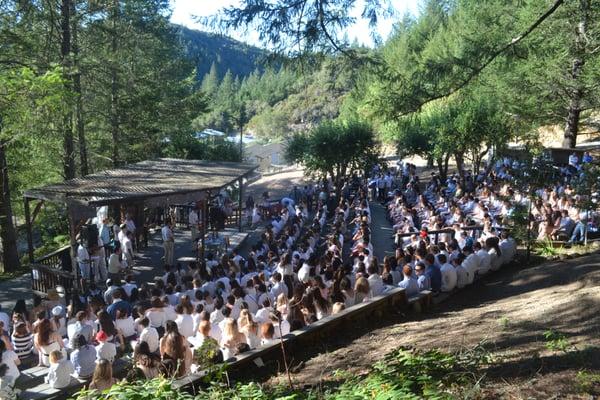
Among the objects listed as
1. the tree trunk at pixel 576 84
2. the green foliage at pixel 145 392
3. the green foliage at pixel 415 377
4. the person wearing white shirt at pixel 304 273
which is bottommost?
the person wearing white shirt at pixel 304 273

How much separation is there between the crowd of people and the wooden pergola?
1.49 meters

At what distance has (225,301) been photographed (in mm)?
9352

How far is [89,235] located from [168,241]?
206 centimetres

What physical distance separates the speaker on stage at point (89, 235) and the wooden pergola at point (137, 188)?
255mm

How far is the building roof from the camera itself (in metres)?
11.7

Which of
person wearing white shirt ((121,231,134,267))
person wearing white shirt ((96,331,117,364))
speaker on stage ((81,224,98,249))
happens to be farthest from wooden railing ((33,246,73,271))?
person wearing white shirt ((96,331,117,364))

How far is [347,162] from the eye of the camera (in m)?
26.0

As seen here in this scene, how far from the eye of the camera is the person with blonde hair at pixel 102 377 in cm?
599

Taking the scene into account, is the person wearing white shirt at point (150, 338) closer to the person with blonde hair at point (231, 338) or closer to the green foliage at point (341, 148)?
the person with blonde hair at point (231, 338)

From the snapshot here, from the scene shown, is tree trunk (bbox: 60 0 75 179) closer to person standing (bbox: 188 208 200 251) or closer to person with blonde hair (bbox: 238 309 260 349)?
person standing (bbox: 188 208 200 251)

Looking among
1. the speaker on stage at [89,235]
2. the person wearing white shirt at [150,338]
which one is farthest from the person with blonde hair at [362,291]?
the speaker on stage at [89,235]

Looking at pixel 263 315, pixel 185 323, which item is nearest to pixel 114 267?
pixel 185 323

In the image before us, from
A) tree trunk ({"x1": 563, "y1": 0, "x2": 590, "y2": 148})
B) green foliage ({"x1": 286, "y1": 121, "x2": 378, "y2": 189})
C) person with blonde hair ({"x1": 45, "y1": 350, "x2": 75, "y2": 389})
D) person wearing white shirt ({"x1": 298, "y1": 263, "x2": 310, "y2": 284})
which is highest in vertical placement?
tree trunk ({"x1": 563, "y1": 0, "x2": 590, "y2": 148})

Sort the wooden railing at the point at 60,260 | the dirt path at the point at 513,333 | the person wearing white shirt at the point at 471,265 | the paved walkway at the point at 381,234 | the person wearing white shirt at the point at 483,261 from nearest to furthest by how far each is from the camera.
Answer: the dirt path at the point at 513,333 → the person wearing white shirt at the point at 471,265 → the person wearing white shirt at the point at 483,261 → the wooden railing at the point at 60,260 → the paved walkway at the point at 381,234
